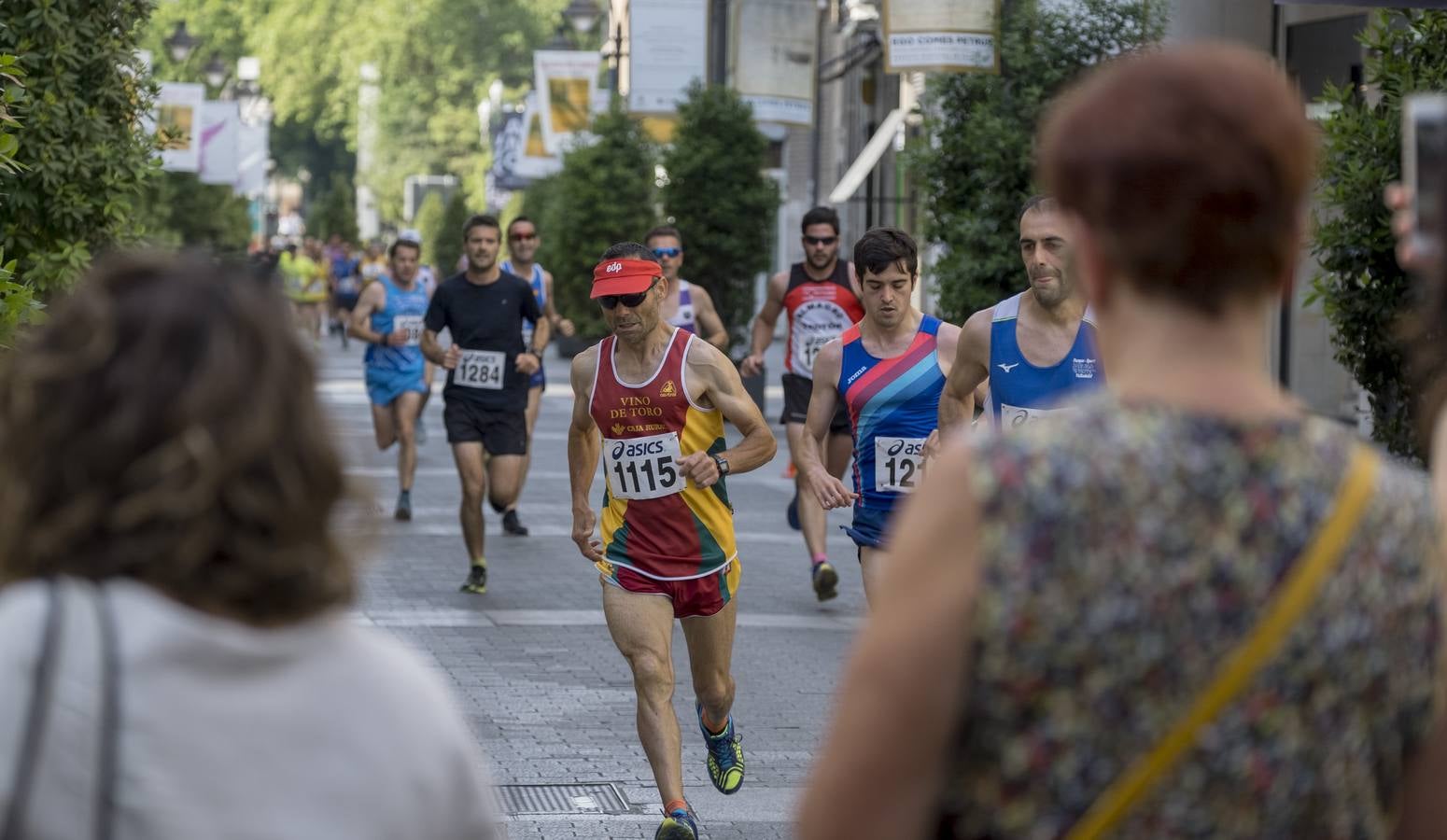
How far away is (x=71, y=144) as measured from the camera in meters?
10.7

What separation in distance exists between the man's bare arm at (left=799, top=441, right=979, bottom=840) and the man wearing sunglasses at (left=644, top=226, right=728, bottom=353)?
470 inches

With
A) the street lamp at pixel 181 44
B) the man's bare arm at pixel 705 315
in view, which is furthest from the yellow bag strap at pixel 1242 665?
the street lamp at pixel 181 44

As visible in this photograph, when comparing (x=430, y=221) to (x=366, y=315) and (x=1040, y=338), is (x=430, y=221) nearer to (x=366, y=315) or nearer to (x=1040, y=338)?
(x=366, y=315)

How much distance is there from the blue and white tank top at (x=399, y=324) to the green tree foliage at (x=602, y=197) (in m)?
13.8

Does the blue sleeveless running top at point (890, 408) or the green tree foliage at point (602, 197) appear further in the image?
the green tree foliage at point (602, 197)

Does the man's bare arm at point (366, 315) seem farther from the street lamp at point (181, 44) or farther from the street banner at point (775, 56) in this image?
the street lamp at point (181, 44)

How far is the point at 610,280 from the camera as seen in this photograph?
23.6 feet

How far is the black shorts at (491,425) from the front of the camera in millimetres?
12773

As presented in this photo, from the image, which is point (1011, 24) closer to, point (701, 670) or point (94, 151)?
point (94, 151)

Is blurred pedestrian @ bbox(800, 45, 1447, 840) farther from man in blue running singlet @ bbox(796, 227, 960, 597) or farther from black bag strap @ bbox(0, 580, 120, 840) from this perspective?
man in blue running singlet @ bbox(796, 227, 960, 597)

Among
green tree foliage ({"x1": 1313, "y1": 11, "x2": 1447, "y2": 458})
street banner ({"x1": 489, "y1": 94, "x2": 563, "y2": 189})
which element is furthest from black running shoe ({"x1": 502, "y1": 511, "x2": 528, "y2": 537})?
street banner ({"x1": 489, "y1": 94, "x2": 563, "y2": 189})

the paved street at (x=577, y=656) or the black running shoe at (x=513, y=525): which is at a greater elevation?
the black running shoe at (x=513, y=525)

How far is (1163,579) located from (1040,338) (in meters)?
5.12

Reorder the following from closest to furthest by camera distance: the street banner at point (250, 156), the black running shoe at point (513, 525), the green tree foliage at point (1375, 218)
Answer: the green tree foliage at point (1375, 218), the black running shoe at point (513, 525), the street banner at point (250, 156)
